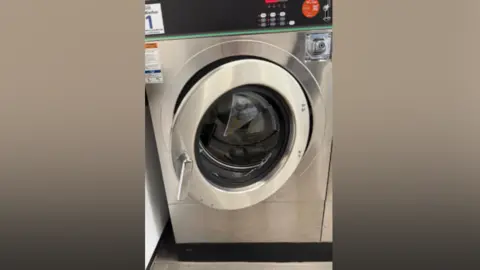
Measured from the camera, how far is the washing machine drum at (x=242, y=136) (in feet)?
3.75

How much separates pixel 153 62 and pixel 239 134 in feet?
0.96

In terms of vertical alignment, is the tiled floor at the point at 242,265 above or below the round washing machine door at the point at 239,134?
below

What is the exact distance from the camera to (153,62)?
111 cm

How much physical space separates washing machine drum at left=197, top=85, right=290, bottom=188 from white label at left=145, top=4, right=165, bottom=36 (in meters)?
0.23

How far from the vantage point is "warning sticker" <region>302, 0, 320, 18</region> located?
1.05 m

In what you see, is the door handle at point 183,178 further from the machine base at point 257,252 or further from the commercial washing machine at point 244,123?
the machine base at point 257,252

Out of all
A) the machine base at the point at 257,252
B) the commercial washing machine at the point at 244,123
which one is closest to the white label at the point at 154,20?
the commercial washing machine at the point at 244,123

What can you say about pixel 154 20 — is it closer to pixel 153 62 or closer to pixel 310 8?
pixel 153 62

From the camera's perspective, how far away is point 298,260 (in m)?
1.29

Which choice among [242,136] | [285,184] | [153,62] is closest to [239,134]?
[242,136]
